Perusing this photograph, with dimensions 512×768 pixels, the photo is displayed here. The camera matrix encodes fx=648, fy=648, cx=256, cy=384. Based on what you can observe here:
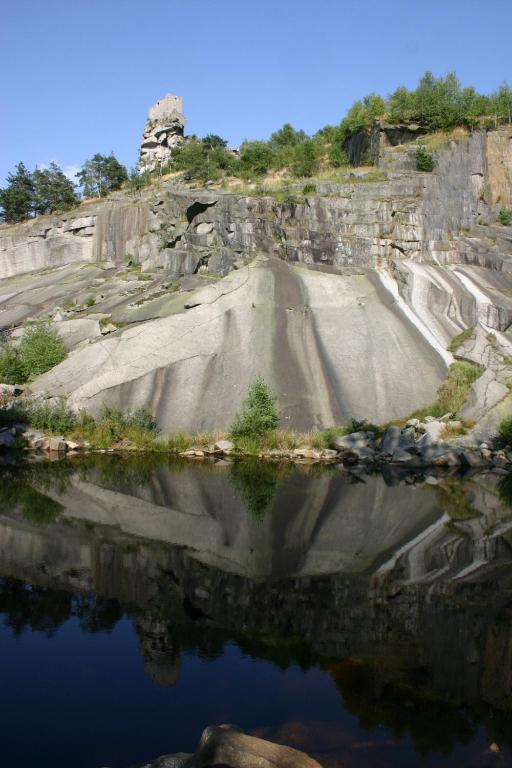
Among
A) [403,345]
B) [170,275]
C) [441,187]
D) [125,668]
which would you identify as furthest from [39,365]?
[441,187]

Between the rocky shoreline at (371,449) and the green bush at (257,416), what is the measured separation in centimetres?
70

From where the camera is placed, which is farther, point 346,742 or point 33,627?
point 33,627

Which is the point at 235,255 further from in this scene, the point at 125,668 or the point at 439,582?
the point at 125,668

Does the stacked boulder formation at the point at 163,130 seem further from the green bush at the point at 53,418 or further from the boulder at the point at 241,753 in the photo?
the boulder at the point at 241,753

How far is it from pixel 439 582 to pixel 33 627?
24.8 feet

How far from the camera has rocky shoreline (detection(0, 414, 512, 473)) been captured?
24422mm

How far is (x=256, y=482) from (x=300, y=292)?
13.2 meters

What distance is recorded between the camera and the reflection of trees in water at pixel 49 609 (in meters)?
10.6

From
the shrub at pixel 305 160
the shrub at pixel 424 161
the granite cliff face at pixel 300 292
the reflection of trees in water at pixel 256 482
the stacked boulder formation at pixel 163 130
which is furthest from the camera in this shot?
the stacked boulder formation at pixel 163 130

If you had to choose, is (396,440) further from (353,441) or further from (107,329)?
(107,329)

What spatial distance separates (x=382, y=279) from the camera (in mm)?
34312

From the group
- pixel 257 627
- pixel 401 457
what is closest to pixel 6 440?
pixel 401 457

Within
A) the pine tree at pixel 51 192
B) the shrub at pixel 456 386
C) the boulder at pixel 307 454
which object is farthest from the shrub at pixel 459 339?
the pine tree at pixel 51 192

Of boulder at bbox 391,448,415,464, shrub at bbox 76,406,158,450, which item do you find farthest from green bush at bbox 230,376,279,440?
boulder at bbox 391,448,415,464
